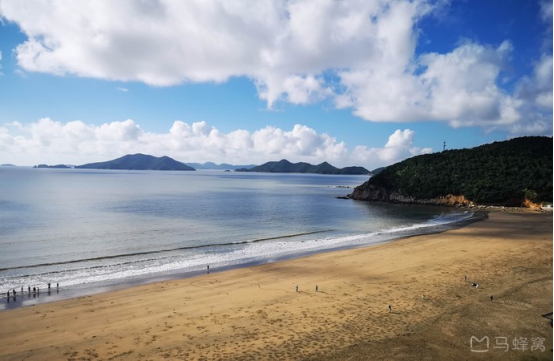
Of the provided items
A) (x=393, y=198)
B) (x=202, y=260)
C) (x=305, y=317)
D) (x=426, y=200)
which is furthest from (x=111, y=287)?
(x=393, y=198)

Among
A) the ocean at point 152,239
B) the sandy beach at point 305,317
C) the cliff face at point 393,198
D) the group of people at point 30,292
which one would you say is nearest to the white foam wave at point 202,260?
the ocean at point 152,239

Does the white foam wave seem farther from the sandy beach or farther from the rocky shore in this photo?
the rocky shore

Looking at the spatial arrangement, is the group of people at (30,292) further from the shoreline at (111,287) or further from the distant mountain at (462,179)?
the distant mountain at (462,179)

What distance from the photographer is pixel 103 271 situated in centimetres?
3122

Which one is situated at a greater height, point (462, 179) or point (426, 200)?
point (462, 179)

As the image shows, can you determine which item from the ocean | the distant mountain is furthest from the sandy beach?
the distant mountain

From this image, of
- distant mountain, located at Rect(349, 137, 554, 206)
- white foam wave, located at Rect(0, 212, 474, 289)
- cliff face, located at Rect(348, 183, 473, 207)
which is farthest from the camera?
cliff face, located at Rect(348, 183, 473, 207)

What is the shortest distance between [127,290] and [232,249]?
1644 cm

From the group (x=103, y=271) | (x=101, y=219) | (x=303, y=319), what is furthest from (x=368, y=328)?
(x=101, y=219)

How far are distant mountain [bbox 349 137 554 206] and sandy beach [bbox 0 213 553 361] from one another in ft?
198

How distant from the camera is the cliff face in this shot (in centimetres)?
9169

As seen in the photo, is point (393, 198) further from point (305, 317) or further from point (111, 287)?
point (111, 287)

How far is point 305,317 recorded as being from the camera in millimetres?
19938

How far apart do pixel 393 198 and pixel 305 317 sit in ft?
307
